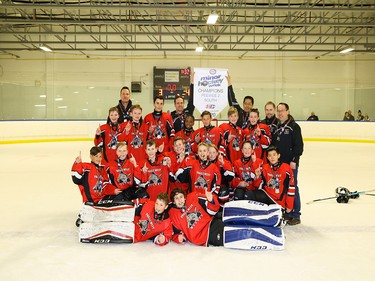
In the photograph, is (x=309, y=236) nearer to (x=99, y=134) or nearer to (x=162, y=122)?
(x=162, y=122)

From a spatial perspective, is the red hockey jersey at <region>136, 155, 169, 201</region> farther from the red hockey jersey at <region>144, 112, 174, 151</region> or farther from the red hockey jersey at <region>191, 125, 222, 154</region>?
the red hockey jersey at <region>144, 112, 174, 151</region>

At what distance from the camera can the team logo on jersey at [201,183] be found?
142 inches

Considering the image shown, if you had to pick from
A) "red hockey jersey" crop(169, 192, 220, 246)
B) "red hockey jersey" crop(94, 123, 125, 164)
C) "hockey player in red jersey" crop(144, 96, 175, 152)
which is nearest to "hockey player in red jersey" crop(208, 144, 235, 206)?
"red hockey jersey" crop(169, 192, 220, 246)

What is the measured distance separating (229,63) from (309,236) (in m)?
14.0

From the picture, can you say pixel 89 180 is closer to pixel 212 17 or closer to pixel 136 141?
pixel 136 141

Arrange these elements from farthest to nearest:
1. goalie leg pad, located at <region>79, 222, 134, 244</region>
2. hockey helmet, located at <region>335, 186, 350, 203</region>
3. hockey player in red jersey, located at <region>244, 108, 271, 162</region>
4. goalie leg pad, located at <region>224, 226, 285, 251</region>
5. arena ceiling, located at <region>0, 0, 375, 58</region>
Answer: arena ceiling, located at <region>0, 0, 375, 58</region> < hockey helmet, located at <region>335, 186, 350, 203</region> < hockey player in red jersey, located at <region>244, 108, 271, 162</region> < goalie leg pad, located at <region>79, 222, 134, 244</region> < goalie leg pad, located at <region>224, 226, 285, 251</region>

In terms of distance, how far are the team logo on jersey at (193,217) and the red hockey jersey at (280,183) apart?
83 centimetres

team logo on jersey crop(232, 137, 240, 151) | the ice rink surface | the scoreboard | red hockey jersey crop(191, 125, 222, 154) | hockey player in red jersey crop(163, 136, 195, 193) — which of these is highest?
the scoreboard

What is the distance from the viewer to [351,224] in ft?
12.7

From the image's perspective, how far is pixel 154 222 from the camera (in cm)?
322

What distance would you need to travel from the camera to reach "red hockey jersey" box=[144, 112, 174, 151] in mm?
4414

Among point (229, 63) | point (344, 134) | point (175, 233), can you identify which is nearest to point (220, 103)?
point (175, 233)

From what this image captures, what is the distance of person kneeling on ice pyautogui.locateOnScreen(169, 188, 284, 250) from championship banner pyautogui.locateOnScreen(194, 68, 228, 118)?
462cm

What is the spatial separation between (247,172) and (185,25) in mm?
9750
